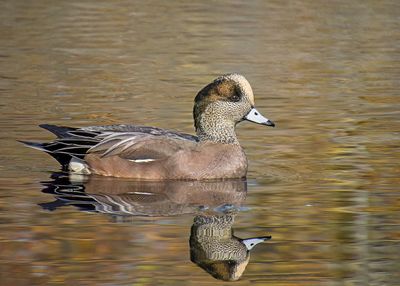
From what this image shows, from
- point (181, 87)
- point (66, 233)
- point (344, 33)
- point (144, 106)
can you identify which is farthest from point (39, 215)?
point (344, 33)

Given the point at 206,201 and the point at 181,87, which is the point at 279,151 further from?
the point at 181,87

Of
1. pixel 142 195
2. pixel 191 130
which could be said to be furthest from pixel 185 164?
pixel 191 130

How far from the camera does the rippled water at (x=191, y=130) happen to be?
298 inches

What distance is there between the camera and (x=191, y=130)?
11.9 metres

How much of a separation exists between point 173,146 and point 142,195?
712mm

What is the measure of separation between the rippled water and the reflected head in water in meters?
0.02

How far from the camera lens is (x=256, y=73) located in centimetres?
1498

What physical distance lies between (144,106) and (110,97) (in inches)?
27.4

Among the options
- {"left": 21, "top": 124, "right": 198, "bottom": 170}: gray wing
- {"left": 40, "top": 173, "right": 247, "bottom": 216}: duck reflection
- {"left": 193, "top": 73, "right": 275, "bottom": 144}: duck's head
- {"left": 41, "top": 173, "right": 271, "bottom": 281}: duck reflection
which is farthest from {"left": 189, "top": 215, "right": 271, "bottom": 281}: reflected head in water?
{"left": 193, "top": 73, "right": 275, "bottom": 144}: duck's head

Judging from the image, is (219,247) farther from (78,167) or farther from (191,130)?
(191,130)

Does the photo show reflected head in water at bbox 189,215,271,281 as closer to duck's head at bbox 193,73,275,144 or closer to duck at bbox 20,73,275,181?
duck at bbox 20,73,275,181

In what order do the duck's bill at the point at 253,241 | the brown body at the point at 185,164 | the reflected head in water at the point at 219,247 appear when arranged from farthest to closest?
the brown body at the point at 185,164
the duck's bill at the point at 253,241
the reflected head in water at the point at 219,247

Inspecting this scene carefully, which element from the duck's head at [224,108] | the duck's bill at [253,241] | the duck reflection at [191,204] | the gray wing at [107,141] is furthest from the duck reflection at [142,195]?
the duck's bill at [253,241]

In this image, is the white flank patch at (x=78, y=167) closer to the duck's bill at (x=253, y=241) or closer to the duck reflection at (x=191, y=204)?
the duck reflection at (x=191, y=204)
